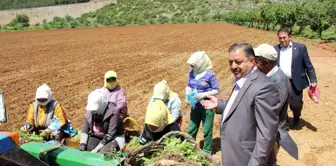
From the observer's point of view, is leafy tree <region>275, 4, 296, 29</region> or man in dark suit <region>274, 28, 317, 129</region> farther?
leafy tree <region>275, 4, 296, 29</region>

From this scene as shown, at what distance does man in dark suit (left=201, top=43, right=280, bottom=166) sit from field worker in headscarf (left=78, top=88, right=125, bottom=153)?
1.91 meters

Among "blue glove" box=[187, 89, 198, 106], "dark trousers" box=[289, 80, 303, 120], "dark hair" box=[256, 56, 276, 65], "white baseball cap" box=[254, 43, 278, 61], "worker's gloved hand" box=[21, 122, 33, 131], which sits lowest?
"worker's gloved hand" box=[21, 122, 33, 131]

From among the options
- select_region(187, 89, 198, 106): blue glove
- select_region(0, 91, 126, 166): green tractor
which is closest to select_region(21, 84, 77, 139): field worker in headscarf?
select_region(0, 91, 126, 166): green tractor

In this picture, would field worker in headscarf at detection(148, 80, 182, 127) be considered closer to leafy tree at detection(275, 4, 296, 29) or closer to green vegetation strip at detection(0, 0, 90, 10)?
leafy tree at detection(275, 4, 296, 29)

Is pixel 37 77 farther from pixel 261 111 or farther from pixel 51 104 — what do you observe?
pixel 261 111

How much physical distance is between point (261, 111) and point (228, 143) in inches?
16.4

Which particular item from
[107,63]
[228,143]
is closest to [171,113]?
[228,143]

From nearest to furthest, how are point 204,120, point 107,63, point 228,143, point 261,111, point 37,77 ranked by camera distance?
point 261,111
point 228,143
point 204,120
point 37,77
point 107,63

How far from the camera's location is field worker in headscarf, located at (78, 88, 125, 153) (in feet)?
13.4

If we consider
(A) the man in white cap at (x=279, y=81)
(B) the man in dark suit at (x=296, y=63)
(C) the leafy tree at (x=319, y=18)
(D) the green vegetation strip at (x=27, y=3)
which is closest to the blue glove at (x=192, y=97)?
(A) the man in white cap at (x=279, y=81)

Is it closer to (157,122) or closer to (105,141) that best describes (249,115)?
(157,122)

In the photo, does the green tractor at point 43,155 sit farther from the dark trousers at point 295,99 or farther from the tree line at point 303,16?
the tree line at point 303,16

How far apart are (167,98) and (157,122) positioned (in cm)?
57

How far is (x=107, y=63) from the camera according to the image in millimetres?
14242
